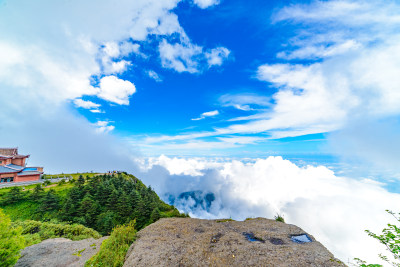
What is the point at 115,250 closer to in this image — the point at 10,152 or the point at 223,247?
the point at 223,247

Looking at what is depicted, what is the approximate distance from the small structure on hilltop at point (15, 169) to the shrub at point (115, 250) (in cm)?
4433

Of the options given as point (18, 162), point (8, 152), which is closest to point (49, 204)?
point (18, 162)

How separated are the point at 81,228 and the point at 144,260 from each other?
1687cm

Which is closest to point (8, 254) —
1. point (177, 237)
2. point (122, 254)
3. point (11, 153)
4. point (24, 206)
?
point (122, 254)

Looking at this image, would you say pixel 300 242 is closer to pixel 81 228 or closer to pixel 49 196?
pixel 81 228

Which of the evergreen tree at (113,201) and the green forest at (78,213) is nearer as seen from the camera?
the green forest at (78,213)

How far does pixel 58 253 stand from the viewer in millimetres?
15984

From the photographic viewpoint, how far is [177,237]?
1549 cm

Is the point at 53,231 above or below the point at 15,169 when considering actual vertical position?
below

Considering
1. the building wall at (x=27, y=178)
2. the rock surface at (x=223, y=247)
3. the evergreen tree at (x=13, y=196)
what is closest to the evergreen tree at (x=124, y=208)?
the rock surface at (x=223, y=247)

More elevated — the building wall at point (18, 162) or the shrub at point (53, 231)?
the building wall at point (18, 162)

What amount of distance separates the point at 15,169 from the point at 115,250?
47.8 meters

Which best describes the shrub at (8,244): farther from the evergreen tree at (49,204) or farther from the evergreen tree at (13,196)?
the evergreen tree at (13,196)

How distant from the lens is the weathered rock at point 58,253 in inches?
572
